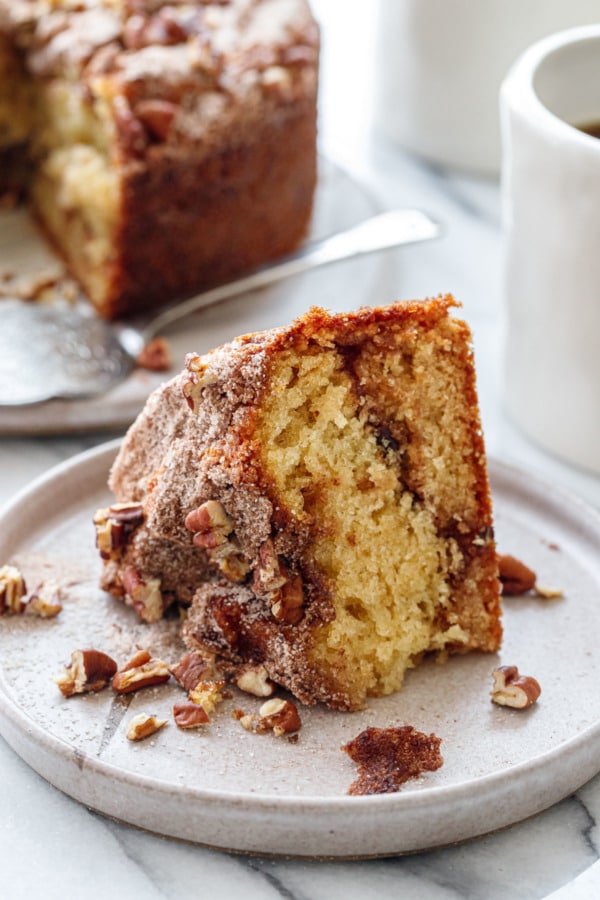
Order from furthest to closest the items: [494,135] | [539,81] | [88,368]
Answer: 1. [494,135]
2. [88,368]
3. [539,81]

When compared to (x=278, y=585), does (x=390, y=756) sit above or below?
below

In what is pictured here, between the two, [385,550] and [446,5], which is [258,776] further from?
[446,5]

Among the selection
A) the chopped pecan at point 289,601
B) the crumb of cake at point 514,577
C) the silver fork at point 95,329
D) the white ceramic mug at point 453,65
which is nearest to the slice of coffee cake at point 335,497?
the chopped pecan at point 289,601

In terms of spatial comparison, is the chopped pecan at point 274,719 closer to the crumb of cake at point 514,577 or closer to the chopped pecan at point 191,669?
the chopped pecan at point 191,669

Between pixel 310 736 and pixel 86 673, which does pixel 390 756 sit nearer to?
pixel 310 736

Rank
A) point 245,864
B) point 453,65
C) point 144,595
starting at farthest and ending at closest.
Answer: point 453,65, point 144,595, point 245,864

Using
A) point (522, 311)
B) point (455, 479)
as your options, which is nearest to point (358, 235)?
point (522, 311)

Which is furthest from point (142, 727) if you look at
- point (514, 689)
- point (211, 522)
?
point (514, 689)
